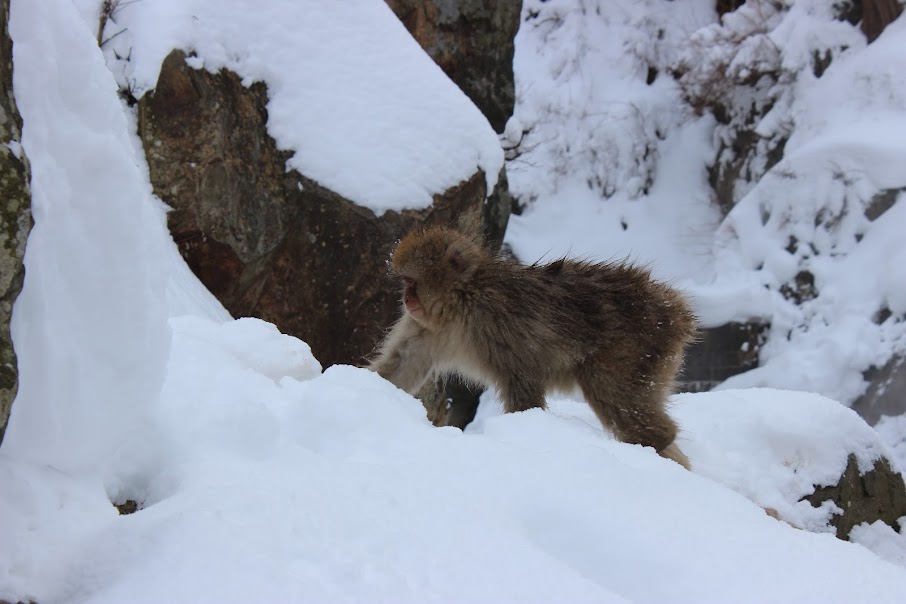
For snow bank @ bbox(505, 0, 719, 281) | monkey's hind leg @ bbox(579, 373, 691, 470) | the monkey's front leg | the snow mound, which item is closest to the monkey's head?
the monkey's front leg

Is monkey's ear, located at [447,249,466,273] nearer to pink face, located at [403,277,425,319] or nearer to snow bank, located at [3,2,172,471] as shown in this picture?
pink face, located at [403,277,425,319]

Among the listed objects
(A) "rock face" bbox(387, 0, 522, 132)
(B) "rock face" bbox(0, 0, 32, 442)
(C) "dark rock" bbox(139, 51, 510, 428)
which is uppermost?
(A) "rock face" bbox(387, 0, 522, 132)

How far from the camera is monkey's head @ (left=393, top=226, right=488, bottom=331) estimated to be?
351 centimetres

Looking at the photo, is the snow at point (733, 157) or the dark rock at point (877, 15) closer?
the snow at point (733, 157)

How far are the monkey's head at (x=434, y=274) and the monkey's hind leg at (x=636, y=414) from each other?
0.67m

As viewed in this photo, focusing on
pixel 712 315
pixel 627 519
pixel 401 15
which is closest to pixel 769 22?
pixel 712 315

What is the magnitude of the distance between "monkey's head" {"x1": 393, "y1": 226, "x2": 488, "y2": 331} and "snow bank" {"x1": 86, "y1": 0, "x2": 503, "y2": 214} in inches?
68.9

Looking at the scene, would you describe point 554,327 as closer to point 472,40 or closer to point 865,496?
point 865,496

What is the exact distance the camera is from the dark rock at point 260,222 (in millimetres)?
4895

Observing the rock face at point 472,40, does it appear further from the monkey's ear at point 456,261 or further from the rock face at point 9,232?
the rock face at point 9,232

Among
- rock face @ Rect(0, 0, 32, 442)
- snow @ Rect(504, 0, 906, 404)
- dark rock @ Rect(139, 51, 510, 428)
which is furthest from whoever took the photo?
snow @ Rect(504, 0, 906, 404)

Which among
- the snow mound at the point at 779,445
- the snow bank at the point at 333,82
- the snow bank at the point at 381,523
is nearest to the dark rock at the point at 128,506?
the snow bank at the point at 381,523

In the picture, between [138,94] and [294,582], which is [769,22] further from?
[294,582]

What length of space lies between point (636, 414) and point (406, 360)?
3.45 ft
